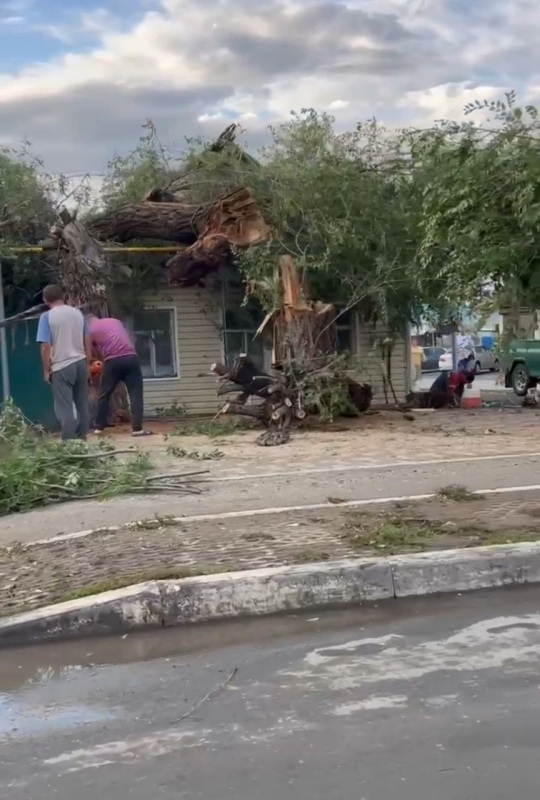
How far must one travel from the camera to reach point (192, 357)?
17.8 metres

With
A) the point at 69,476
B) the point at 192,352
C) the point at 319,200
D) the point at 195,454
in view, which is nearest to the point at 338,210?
the point at 319,200

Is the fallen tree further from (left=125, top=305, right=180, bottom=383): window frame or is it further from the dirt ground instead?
(left=125, top=305, right=180, bottom=383): window frame

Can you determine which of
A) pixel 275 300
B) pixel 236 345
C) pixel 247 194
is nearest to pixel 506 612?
pixel 275 300

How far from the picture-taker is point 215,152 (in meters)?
15.5

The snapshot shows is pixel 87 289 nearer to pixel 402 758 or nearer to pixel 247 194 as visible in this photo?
pixel 247 194

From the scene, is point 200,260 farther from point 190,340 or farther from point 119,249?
point 190,340

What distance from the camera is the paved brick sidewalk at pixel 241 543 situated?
18.3 feet

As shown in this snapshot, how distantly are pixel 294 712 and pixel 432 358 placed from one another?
3981 centimetres

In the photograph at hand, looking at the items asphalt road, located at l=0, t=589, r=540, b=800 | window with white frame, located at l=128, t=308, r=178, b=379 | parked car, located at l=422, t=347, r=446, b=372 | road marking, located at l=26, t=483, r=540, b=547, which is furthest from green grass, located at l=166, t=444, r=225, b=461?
parked car, located at l=422, t=347, r=446, b=372

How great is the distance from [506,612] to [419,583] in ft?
1.82

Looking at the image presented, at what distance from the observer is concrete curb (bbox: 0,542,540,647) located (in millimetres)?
5016

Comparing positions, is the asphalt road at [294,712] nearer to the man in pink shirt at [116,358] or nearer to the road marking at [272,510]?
the road marking at [272,510]

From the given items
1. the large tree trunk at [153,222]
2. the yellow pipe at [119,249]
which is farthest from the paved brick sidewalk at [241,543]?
the large tree trunk at [153,222]

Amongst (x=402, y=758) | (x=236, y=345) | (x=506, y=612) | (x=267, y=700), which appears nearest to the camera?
(x=402, y=758)
